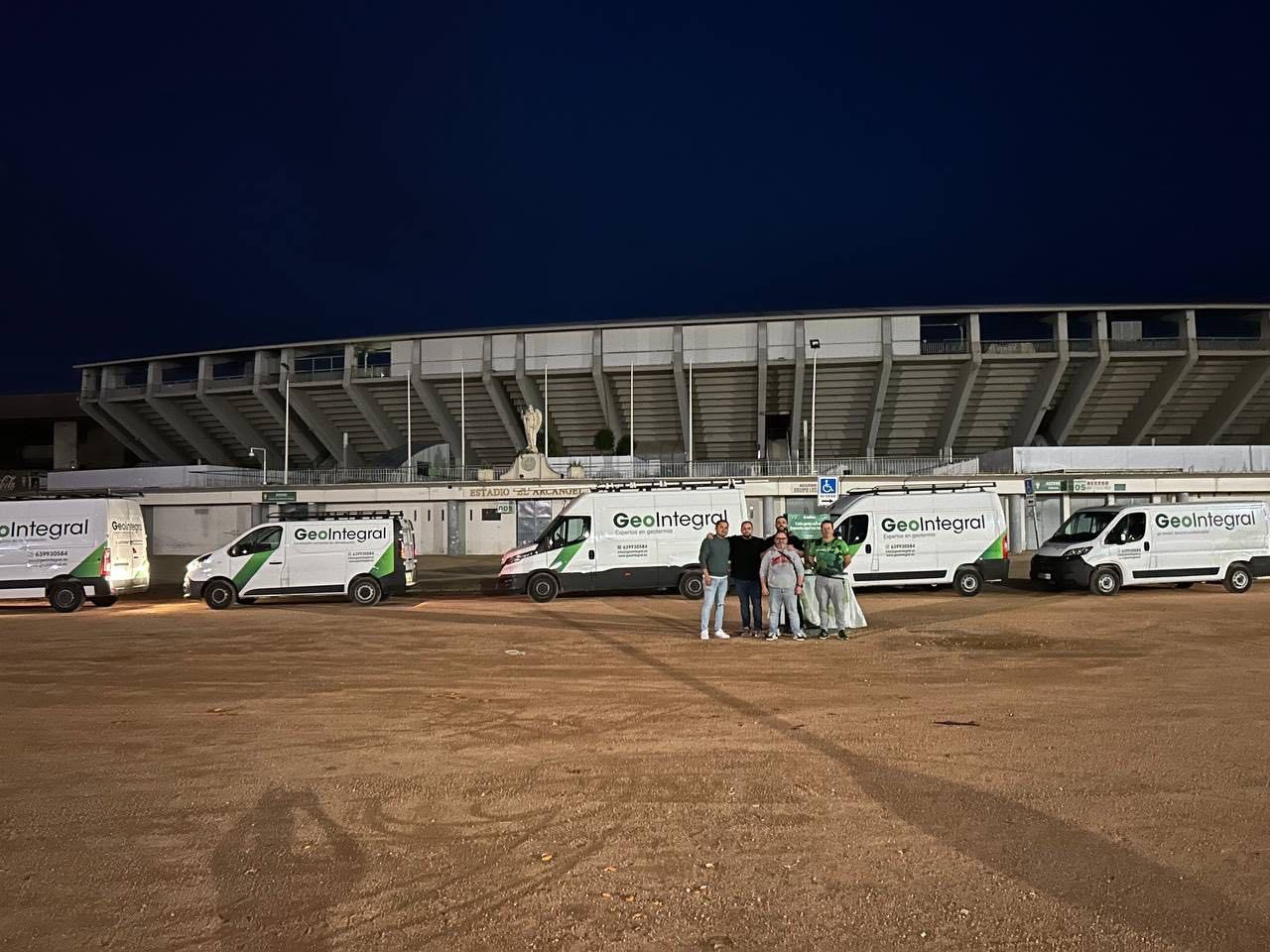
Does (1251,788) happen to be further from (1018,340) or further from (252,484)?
(1018,340)

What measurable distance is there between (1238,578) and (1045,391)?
2517 cm

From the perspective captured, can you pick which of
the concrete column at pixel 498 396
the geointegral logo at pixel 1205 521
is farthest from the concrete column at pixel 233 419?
the geointegral logo at pixel 1205 521

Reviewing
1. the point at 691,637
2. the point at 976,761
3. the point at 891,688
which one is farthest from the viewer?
the point at 691,637

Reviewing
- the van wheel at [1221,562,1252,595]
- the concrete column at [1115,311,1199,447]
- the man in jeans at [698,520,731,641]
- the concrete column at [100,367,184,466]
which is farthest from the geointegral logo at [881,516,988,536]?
the concrete column at [100,367,184,466]

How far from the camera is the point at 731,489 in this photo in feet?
56.3

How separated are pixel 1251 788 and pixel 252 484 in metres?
35.2

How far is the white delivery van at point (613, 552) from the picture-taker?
16.6 metres

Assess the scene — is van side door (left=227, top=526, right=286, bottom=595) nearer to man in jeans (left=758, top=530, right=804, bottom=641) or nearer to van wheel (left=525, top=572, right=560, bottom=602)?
van wheel (left=525, top=572, right=560, bottom=602)

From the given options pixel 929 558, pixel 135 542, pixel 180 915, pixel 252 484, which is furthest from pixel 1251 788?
pixel 252 484

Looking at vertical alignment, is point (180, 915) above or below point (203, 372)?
below

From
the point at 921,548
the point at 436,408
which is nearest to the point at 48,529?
the point at 921,548

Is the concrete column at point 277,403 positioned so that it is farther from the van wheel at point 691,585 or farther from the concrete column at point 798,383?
the van wheel at point 691,585

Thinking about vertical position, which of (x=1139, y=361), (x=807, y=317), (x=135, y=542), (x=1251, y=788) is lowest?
(x=1251, y=788)

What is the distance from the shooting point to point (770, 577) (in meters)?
10.9
